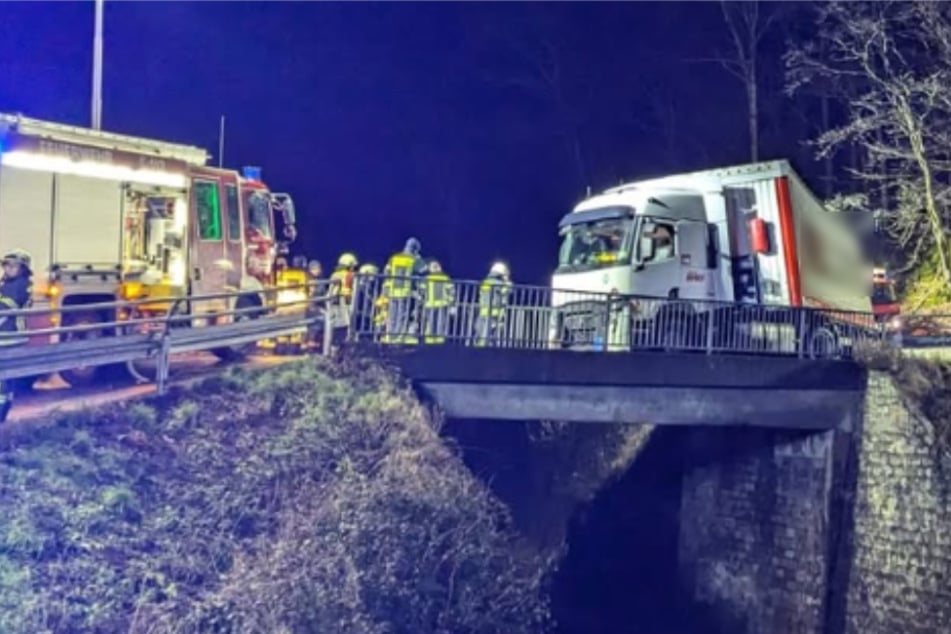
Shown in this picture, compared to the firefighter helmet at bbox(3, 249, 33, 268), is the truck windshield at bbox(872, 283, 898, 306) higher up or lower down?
higher up

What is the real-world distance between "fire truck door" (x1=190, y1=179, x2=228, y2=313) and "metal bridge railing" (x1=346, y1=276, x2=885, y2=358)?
128 inches

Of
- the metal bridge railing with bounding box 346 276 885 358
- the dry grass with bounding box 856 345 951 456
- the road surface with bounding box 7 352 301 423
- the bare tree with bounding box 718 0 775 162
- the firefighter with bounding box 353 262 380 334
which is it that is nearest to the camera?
the road surface with bounding box 7 352 301 423

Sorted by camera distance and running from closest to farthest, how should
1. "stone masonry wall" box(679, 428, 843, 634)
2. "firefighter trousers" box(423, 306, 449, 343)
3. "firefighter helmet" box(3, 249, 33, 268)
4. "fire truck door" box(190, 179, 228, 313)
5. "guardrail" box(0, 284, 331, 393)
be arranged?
1. "guardrail" box(0, 284, 331, 393)
2. "firefighter helmet" box(3, 249, 33, 268)
3. "firefighter trousers" box(423, 306, 449, 343)
4. "stone masonry wall" box(679, 428, 843, 634)
5. "fire truck door" box(190, 179, 228, 313)

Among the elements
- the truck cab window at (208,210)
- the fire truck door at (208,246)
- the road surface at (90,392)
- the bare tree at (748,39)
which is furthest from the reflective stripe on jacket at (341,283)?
the bare tree at (748,39)

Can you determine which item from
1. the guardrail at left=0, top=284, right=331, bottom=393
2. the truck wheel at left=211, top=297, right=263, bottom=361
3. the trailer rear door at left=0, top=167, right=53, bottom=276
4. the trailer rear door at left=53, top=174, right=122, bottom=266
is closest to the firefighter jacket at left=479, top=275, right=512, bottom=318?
the guardrail at left=0, top=284, right=331, bottom=393

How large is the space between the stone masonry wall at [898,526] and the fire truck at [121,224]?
8.50m

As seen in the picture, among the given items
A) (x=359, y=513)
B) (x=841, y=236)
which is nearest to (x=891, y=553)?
(x=841, y=236)

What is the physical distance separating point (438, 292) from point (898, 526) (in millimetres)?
6850

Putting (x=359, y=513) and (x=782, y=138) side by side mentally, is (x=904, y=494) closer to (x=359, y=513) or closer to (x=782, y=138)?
(x=359, y=513)

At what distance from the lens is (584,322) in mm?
13953

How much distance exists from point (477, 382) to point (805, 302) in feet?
20.8

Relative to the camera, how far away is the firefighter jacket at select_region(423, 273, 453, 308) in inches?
465

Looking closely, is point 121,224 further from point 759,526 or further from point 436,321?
point 759,526

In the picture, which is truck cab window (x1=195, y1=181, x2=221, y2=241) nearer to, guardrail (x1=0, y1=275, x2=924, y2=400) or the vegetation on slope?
guardrail (x1=0, y1=275, x2=924, y2=400)
